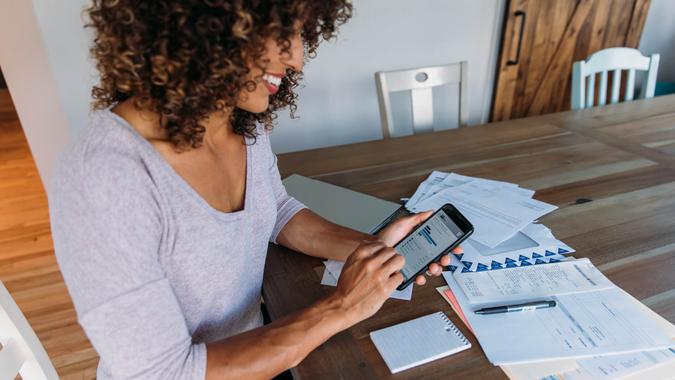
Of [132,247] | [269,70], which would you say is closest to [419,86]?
[269,70]

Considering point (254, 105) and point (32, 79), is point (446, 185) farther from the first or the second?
point (32, 79)

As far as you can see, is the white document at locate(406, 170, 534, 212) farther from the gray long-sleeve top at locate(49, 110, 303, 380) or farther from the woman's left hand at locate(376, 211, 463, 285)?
the gray long-sleeve top at locate(49, 110, 303, 380)

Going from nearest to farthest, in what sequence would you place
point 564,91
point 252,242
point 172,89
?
1. point 172,89
2. point 252,242
3. point 564,91

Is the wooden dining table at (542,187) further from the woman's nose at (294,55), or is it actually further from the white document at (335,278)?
the woman's nose at (294,55)

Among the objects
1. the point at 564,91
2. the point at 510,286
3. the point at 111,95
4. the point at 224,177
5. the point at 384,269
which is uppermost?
the point at 111,95

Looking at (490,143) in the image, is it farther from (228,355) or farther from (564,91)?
(564,91)

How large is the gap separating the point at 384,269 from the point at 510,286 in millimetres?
285

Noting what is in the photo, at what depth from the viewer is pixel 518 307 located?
0.77 m

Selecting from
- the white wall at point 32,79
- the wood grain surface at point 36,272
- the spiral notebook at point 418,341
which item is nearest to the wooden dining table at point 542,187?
the spiral notebook at point 418,341

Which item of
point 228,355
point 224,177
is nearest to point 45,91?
point 224,177

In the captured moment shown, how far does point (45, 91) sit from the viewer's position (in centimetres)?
189

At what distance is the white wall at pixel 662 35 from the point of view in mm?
2932

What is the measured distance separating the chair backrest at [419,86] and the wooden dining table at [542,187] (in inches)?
5.4

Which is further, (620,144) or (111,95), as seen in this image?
(620,144)
